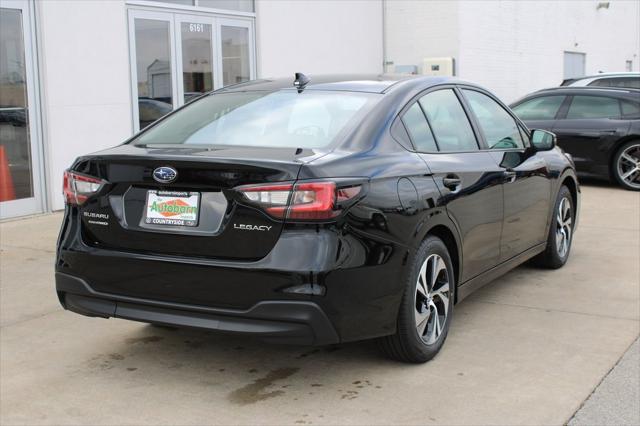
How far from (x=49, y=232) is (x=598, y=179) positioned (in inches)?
334

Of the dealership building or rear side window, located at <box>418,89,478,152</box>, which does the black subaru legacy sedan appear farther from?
the dealership building

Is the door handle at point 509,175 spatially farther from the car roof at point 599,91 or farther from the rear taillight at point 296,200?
the car roof at point 599,91

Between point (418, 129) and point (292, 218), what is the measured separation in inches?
51.5

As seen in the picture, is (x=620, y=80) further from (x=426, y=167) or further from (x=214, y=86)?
(x=426, y=167)

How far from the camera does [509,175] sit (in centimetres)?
544

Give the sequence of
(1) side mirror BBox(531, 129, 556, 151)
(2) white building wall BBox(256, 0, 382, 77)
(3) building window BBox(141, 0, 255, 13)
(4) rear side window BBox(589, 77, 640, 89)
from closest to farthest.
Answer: (1) side mirror BBox(531, 129, 556, 151) < (3) building window BBox(141, 0, 255, 13) < (2) white building wall BBox(256, 0, 382, 77) < (4) rear side window BBox(589, 77, 640, 89)

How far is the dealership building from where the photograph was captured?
9102 millimetres

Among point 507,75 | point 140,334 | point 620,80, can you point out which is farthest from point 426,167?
point 507,75

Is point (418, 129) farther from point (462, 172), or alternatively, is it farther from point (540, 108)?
point (540, 108)

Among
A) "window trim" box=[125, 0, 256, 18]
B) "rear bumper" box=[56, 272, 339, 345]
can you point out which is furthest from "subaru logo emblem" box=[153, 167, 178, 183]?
→ "window trim" box=[125, 0, 256, 18]

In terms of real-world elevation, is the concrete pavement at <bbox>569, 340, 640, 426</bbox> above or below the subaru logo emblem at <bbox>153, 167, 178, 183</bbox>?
below

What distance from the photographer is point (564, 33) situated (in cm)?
2139

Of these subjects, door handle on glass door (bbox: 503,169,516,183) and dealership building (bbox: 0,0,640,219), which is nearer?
door handle on glass door (bbox: 503,169,516,183)

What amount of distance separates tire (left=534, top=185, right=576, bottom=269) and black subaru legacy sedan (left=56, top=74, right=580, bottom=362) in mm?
1559
